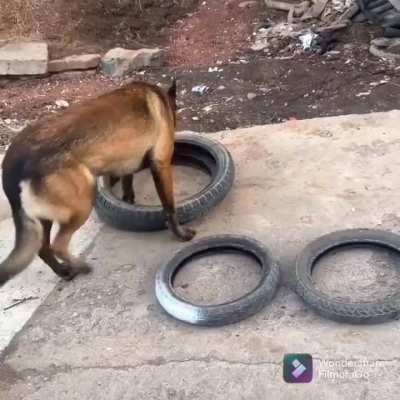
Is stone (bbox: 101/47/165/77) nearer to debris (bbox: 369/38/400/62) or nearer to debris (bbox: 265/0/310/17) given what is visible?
debris (bbox: 265/0/310/17)


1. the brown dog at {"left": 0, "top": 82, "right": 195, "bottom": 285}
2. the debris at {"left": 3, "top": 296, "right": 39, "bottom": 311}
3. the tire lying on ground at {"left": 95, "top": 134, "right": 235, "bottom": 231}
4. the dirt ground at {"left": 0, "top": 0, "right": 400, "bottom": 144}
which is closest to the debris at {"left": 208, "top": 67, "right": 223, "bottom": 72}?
the dirt ground at {"left": 0, "top": 0, "right": 400, "bottom": 144}

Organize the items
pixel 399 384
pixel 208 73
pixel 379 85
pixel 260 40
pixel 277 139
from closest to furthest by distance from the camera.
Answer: pixel 399 384 < pixel 277 139 < pixel 379 85 < pixel 208 73 < pixel 260 40

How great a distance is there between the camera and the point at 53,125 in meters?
4.29

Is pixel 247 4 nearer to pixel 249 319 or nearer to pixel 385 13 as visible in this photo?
pixel 385 13

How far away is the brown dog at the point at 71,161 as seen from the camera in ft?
13.5

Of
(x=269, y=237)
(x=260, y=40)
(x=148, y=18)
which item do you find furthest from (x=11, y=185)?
(x=148, y=18)

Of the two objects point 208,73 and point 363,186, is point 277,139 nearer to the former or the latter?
point 363,186

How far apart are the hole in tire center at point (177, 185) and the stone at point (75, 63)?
302 cm

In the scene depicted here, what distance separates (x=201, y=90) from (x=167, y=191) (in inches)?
115

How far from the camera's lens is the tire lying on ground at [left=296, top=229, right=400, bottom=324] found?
12.8ft

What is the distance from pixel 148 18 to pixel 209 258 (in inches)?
217

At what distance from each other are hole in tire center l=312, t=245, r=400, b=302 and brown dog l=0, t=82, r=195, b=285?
124 centimetres

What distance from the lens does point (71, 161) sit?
4.20m

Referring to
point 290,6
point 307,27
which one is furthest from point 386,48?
point 290,6
